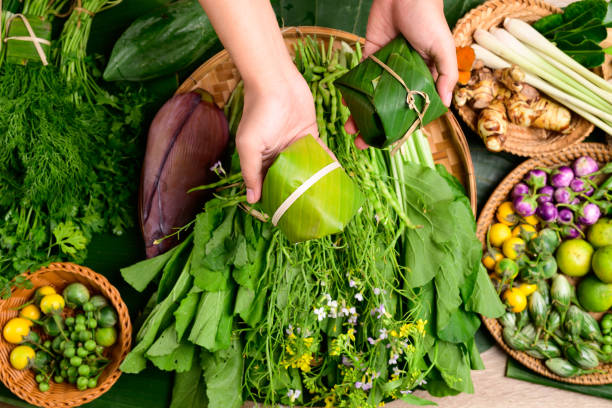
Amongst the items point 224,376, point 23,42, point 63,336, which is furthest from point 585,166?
point 23,42

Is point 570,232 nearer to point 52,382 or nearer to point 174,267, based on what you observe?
point 174,267

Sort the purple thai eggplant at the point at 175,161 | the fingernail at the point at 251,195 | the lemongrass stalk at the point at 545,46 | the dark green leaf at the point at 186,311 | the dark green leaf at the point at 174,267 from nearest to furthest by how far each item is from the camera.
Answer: the fingernail at the point at 251,195 → the dark green leaf at the point at 186,311 → the dark green leaf at the point at 174,267 → the purple thai eggplant at the point at 175,161 → the lemongrass stalk at the point at 545,46

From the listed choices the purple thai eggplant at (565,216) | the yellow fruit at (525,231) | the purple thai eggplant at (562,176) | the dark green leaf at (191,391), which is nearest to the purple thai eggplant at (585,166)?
the purple thai eggplant at (562,176)

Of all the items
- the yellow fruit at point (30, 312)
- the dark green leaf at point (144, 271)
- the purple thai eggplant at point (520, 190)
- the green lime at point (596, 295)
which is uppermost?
the dark green leaf at point (144, 271)

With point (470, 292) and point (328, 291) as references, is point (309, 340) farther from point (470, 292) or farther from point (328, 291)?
point (470, 292)

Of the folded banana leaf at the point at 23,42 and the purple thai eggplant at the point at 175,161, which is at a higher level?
the folded banana leaf at the point at 23,42

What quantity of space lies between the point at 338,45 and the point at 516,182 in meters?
0.73

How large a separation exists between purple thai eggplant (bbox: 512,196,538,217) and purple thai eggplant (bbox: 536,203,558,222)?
0.03 m

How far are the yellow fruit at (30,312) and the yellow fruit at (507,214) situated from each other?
4.81 feet

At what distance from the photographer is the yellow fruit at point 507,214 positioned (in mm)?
1419

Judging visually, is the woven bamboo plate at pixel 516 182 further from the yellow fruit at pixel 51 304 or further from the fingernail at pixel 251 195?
the yellow fruit at pixel 51 304

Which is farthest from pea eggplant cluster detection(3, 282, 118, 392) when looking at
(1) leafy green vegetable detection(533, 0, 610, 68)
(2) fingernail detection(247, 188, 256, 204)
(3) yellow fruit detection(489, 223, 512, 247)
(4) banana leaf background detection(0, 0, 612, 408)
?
(1) leafy green vegetable detection(533, 0, 610, 68)

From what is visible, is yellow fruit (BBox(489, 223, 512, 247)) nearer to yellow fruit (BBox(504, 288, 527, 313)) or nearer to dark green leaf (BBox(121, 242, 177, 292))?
yellow fruit (BBox(504, 288, 527, 313))

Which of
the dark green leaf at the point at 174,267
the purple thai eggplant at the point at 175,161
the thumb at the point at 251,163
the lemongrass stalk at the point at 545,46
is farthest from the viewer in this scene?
the lemongrass stalk at the point at 545,46
